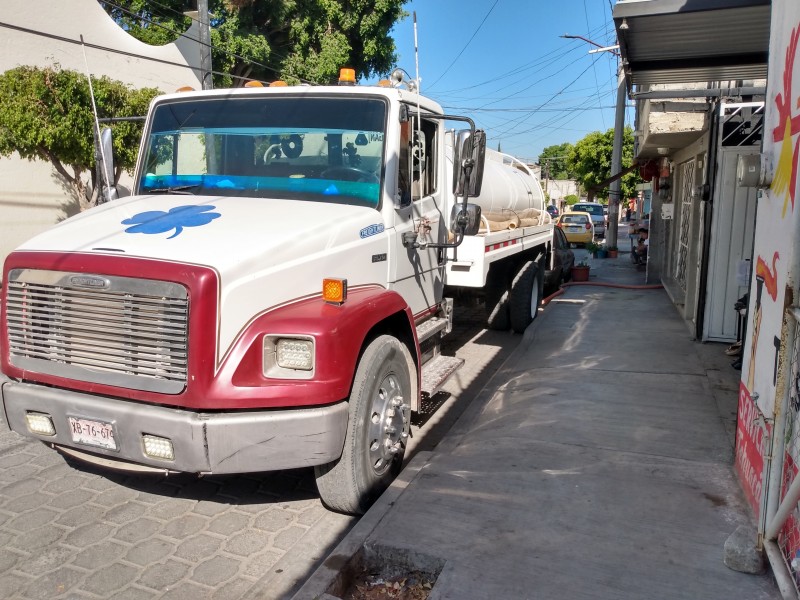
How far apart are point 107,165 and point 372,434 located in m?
3.05

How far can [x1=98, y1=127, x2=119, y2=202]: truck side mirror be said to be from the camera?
202 inches

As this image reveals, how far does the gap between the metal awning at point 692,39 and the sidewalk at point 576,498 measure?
10.7 ft

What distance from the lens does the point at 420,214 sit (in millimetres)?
5145

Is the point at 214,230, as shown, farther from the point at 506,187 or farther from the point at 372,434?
the point at 506,187

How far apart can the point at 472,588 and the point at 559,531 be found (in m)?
0.73

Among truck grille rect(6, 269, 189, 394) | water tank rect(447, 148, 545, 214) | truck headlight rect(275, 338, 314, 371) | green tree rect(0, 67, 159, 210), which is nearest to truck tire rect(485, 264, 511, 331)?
water tank rect(447, 148, 545, 214)

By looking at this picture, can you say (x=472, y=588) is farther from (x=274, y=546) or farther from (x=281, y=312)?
(x=281, y=312)

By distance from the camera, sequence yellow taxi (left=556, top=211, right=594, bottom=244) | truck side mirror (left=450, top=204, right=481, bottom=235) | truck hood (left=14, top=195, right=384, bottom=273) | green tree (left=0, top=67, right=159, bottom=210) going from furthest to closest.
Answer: yellow taxi (left=556, top=211, right=594, bottom=244), green tree (left=0, top=67, right=159, bottom=210), truck side mirror (left=450, top=204, right=481, bottom=235), truck hood (left=14, top=195, right=384, bottom=273)

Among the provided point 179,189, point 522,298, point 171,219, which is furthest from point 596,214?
point 171,219

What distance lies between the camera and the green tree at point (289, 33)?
20.6 m

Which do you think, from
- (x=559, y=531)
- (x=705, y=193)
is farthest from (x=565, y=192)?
(x=559, y=531)

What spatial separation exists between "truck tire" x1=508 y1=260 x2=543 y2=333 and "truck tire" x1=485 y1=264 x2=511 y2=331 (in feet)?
0.29

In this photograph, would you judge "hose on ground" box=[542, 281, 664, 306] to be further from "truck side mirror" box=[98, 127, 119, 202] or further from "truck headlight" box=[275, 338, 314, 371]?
"truck headlight" box=[275, 338, 314, 371]

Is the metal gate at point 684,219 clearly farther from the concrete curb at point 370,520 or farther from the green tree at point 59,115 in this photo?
the green tree at point 59,115
